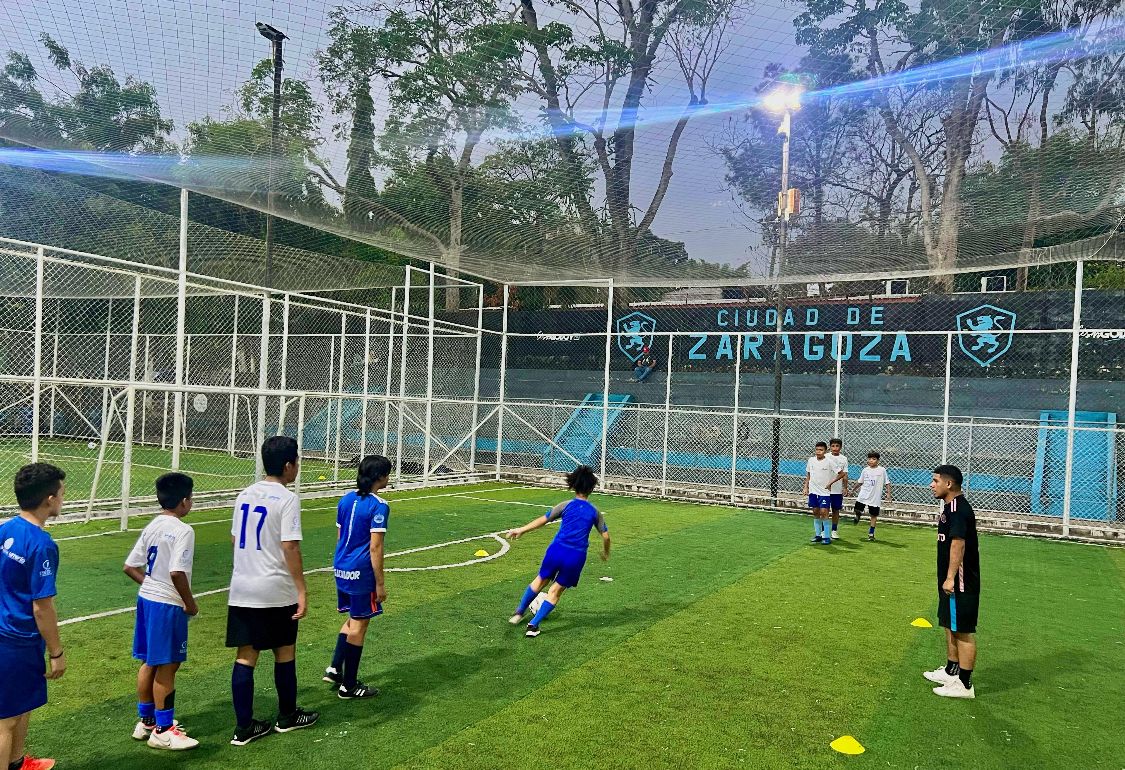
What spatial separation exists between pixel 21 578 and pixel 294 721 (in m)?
1.74

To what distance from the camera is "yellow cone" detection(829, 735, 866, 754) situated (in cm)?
442

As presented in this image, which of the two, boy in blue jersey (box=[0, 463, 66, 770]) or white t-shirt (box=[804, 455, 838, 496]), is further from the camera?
white t-shirt (box=[804, 455, 838, 496])

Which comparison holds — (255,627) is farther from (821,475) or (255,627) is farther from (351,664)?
(821,475)

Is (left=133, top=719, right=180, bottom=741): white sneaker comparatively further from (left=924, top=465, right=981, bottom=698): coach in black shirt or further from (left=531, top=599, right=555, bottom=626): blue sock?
(left=924, top=465, right=981, bottom=698): coach in black shirt

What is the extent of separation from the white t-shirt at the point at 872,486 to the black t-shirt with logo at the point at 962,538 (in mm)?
8315

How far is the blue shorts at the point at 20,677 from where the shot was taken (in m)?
3.32

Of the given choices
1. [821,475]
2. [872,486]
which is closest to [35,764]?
[821,475]

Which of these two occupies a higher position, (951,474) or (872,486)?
(951,474)

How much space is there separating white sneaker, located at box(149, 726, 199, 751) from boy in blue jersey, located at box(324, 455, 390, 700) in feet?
3.41

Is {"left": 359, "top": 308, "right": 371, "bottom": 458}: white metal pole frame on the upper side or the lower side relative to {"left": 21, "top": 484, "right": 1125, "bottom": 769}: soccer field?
upper

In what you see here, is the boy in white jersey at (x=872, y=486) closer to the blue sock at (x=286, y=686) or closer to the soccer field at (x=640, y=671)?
the soccer field at (x=640, y=671)

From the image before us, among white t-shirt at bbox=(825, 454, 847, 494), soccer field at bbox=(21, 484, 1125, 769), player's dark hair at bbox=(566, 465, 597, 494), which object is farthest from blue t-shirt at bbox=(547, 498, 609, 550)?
white t-shirt at bbox=(825, 454, 847, 494)

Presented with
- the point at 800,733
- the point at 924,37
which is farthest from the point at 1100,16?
the point at 800,733

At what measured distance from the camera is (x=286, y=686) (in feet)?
14.3
